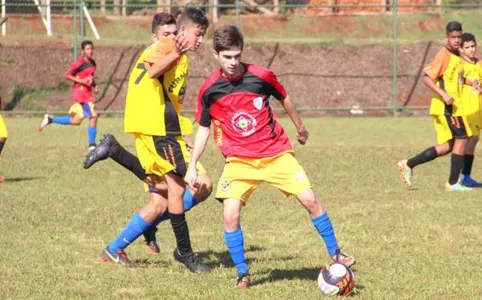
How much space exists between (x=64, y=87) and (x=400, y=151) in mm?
14059

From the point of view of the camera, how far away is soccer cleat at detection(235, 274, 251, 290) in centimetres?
719

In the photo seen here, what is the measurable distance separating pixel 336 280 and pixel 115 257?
7.11 feet

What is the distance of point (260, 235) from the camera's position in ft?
31.9

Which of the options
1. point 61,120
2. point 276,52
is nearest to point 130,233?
point 61,120

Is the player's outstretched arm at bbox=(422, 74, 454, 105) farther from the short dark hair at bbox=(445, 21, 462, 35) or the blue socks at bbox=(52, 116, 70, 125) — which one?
the blue socks at bbox=(52, 116, 70, 125)

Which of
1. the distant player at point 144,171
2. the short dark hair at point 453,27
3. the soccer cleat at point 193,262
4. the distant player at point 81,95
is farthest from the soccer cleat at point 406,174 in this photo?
the distant player at point 81,95

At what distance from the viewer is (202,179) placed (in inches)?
323

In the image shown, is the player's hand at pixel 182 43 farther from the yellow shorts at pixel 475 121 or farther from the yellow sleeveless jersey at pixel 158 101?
the yellow shorts at pixel 475 121

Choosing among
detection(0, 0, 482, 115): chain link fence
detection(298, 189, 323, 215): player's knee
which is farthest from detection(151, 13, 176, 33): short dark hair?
detection(0, 0, 482, 115): chain link fence

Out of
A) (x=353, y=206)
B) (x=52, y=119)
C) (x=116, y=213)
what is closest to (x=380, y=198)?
(x=353, y=206)

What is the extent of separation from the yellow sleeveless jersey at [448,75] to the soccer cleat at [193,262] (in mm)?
5830

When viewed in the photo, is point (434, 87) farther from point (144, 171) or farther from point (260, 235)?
point (144, 171)

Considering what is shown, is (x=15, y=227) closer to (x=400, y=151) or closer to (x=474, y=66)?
(x=474, y=66)

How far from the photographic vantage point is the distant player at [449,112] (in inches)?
512
